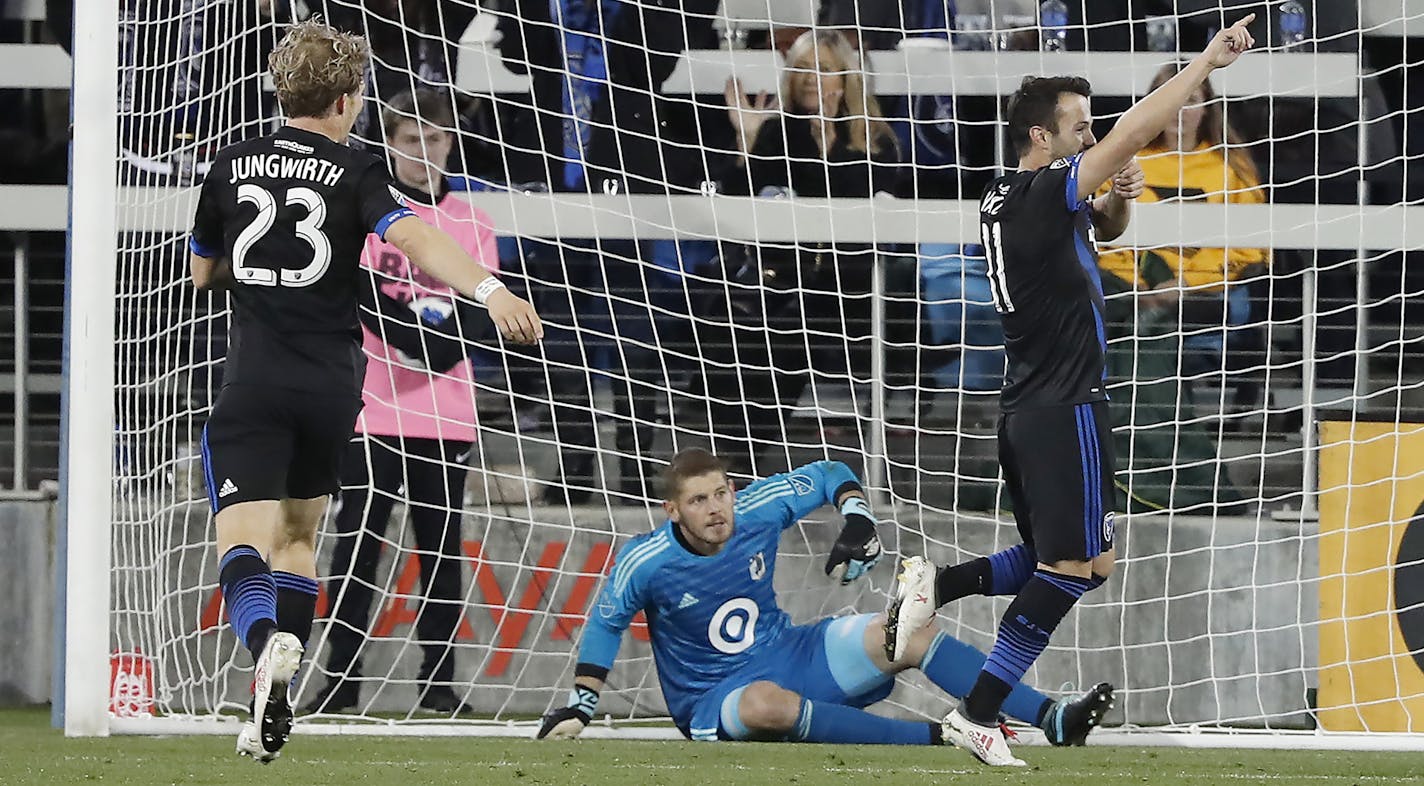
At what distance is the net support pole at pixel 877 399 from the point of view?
22.9ft

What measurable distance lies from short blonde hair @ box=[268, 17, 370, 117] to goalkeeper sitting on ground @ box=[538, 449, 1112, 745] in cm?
181

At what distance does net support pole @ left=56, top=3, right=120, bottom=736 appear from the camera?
17.8 feet

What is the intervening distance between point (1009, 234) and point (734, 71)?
2.42 m

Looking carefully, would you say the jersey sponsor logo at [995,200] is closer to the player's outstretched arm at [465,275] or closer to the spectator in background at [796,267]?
the player's outstretched arm at [465,275]

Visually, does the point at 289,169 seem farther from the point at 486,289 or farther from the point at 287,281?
the point at 486,289

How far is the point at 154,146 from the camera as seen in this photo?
265 inches

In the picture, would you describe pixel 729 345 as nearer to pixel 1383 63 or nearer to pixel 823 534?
pixel 823 534

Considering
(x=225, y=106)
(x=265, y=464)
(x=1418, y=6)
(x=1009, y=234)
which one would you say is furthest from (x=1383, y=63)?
(x=265, y=464)

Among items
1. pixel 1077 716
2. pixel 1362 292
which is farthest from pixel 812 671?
pixel 1362 292

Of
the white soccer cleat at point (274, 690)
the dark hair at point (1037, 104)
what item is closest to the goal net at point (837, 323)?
the dark hair at point (1037, 104)

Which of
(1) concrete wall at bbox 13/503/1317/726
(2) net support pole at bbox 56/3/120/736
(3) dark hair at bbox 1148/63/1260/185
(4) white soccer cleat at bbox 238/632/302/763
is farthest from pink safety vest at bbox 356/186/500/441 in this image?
(4) white soccer cleat at bbox 238/632/302/763

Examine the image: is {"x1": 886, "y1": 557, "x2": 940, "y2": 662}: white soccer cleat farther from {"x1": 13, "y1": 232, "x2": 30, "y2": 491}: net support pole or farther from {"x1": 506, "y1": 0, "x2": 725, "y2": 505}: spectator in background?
{"x1": 13, "y1": 232, "x2": 30, "y2": 491}: net support pole

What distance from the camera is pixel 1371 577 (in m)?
6.18

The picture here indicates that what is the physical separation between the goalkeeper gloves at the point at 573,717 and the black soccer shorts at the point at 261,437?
1.46m
